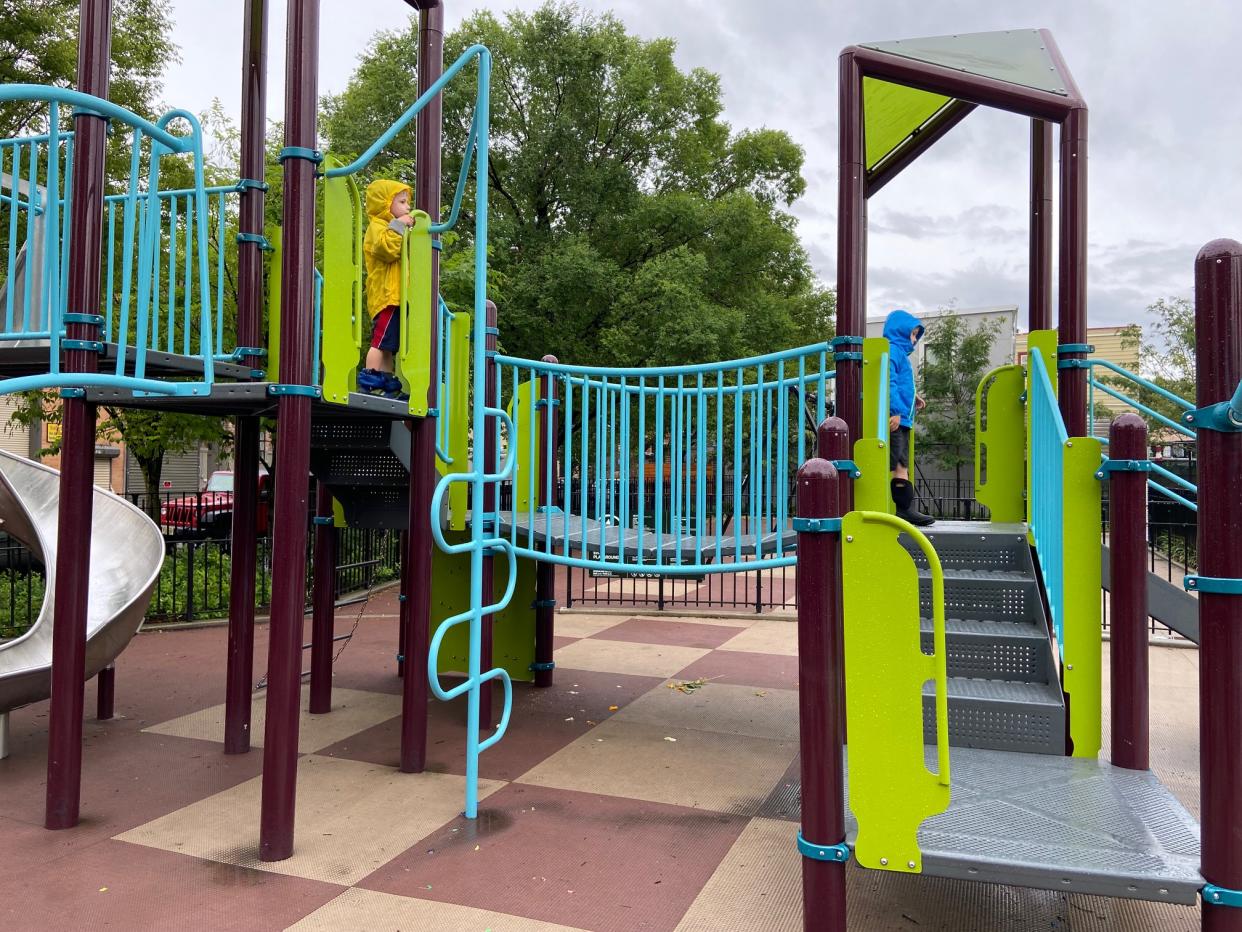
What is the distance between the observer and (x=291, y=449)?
12.8 feet

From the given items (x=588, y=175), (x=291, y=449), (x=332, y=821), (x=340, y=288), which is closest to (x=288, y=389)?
(x=291, y=449)

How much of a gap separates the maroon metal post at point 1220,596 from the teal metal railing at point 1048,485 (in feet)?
4.54

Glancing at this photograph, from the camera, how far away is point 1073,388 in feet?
16.7

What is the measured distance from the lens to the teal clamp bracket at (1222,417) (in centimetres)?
237

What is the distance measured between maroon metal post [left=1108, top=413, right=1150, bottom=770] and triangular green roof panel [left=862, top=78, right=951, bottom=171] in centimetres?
292

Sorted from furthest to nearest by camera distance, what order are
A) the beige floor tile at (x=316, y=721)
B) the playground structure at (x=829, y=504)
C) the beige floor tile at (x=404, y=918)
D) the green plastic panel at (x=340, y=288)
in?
1. the beige floor tile at (x=316, y=721)
2. the green plastic panel at (x=340, y=288)
3. the beige floor tile at (x=404, y=918)
4. the playground structure at (x=829, y=504)

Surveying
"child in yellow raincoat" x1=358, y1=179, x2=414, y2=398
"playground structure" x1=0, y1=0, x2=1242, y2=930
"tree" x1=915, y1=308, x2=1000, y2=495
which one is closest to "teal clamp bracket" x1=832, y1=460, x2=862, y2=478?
"playground structure" x1=0, y1=0, x2=1242, y2=930

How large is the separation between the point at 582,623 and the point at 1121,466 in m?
7.16

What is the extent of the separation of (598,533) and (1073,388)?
299cm

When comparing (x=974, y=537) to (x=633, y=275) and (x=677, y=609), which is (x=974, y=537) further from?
(x=633, y=275)

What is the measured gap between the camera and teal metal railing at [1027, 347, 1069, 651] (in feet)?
12.8

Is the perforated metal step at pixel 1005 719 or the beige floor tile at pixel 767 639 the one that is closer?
the perforated metal step at pixel 1005 719

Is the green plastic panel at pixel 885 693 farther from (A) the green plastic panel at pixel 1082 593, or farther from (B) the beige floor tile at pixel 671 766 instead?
(B) the beige floor tile at pixel 671 766

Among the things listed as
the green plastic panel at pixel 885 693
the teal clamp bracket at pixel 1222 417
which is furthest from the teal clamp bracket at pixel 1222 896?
the teal clamp bracket at pixel 1222 417
